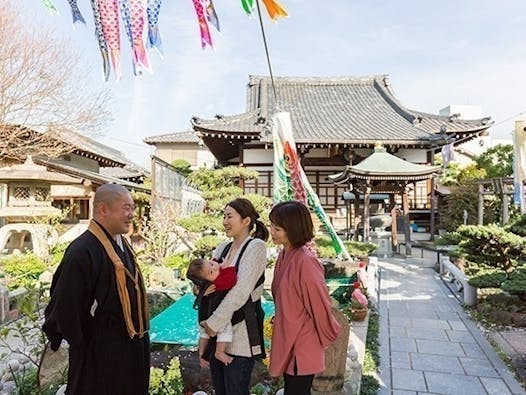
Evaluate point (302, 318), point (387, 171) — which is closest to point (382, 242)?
point (387, 171)

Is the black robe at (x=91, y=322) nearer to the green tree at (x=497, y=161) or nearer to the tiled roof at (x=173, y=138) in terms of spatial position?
the green tree at (x=497, y=161)

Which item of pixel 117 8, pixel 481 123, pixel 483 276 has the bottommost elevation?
pixel 483 276

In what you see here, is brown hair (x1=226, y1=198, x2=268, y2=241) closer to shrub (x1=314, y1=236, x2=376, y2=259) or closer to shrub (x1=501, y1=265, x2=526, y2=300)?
shrub (x1=501, y1=265, x2=526, y2=300)

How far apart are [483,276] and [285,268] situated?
496 cm

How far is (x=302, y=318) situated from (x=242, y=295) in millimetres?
347

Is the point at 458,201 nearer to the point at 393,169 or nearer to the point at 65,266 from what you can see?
the point at 393,169

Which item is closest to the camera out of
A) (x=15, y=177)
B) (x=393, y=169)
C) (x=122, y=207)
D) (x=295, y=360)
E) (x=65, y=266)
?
(x=65, y=266)

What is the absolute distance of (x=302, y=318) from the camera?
2.20m

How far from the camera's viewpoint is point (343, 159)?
1452cm

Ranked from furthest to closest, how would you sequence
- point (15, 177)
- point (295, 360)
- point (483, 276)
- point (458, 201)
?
1. point (458, 201)
2. point (15, 177)
3. point (483, 276)
4. point (295, 360)

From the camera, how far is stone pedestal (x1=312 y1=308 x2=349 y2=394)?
10.1 ft

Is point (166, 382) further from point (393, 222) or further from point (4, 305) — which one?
point (393, 222)

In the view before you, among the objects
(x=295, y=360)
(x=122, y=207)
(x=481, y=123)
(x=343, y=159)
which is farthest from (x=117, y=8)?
(x=481, y=123)

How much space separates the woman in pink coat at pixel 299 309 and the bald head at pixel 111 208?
780 millimetres
